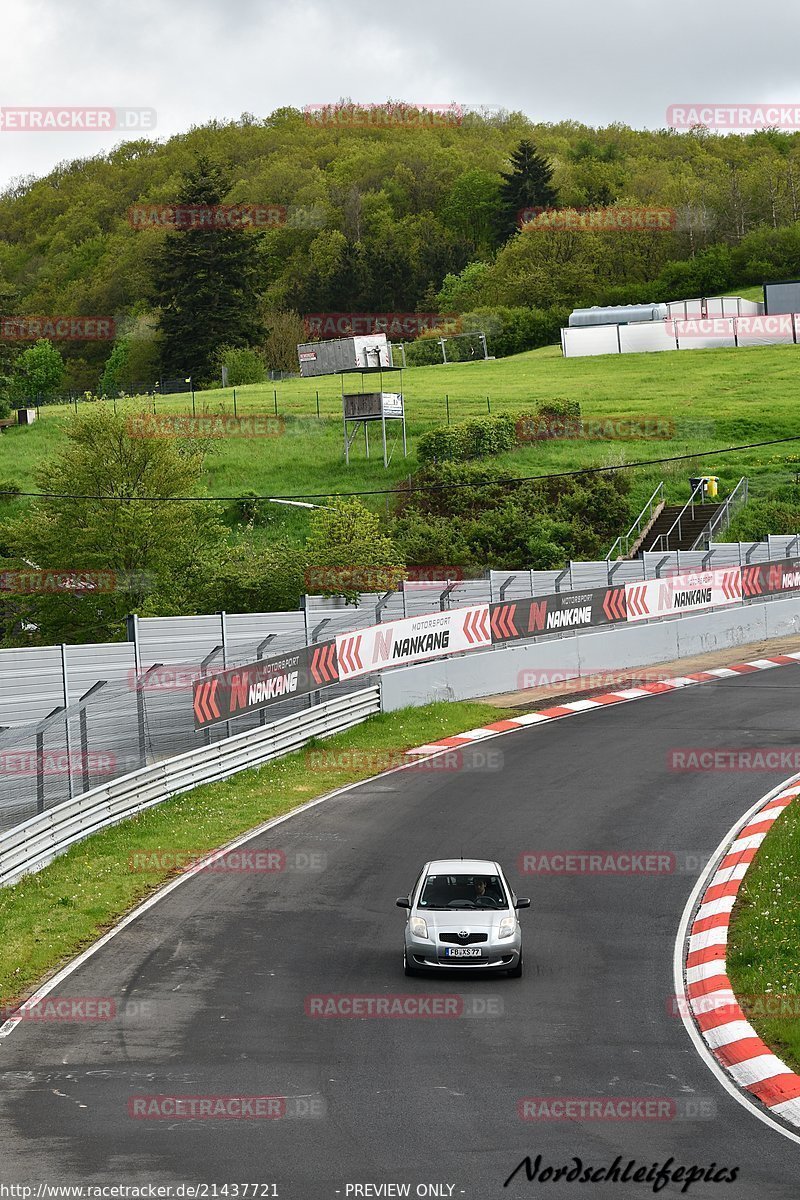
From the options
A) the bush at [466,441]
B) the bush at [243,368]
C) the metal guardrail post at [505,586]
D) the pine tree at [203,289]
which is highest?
the pine tree at [203,289]

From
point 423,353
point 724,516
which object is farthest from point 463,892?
point 423,353

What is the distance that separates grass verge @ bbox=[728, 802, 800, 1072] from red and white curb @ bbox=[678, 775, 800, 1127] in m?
0.12

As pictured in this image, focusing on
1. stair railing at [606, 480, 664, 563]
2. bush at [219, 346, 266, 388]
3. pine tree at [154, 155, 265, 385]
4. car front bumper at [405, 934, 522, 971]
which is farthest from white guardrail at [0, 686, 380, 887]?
pine tree at [154, 155, 265, 385]

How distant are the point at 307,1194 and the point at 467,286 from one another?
143 m

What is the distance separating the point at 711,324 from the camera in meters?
104

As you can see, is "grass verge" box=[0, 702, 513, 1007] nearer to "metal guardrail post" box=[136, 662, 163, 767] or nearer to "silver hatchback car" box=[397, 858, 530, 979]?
"metal guardrail post" box=[136, 662, 163, 767]

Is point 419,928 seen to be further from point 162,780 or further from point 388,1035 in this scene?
point 162,780

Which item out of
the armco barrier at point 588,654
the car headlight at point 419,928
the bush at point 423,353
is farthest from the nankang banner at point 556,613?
the bush at point 423,353

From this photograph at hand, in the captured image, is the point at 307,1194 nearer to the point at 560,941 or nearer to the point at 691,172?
the point at 560,941

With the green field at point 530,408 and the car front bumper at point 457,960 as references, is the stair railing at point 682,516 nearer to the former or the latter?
the green field at point 530,408

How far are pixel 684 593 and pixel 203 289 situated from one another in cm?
8600

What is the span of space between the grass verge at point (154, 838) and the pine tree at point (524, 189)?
14145 centimetres

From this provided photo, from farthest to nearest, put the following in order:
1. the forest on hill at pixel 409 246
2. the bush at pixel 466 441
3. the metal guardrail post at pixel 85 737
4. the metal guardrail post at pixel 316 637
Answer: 1. the forest on hill at pixel 409 246
2. the bush at pixel 466 441
3. the metal guardrail post at pixel 316 637
4. the metal guardrail post at pixel 85 737

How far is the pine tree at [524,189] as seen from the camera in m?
165
